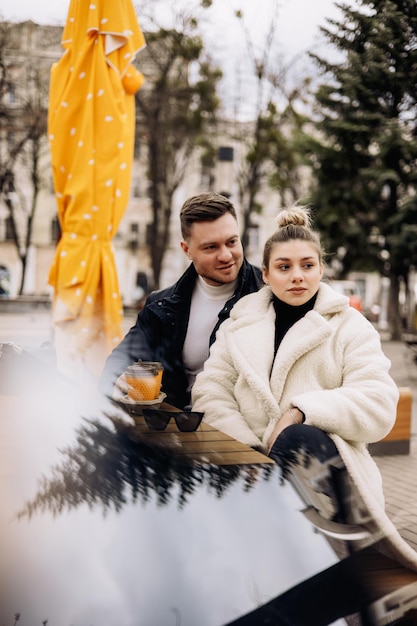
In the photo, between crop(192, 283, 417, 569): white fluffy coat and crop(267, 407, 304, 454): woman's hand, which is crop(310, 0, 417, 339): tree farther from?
crop(267, 407, 304, 454): woman's hand

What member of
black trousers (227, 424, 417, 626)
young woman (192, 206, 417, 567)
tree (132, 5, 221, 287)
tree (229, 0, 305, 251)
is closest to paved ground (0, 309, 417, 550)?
young woman (192, 206, 417, 567)

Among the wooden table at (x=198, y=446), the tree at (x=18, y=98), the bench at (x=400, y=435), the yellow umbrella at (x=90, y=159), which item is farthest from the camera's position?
the tree at (x=18, y=98)

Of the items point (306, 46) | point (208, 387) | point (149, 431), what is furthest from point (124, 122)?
point (149, 431)

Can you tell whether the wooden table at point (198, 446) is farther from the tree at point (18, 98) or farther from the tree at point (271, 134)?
the tree at point (18, 98)

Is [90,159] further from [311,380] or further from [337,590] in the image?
[337,590]

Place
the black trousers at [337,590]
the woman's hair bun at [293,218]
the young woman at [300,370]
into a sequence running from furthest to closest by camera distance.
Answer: the woman's hair bun at [293,218], the young woman at [300,370], the black trousers at [337,590]

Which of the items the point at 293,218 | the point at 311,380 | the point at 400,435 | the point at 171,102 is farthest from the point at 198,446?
the point at 171,102

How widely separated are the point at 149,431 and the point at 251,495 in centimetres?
30

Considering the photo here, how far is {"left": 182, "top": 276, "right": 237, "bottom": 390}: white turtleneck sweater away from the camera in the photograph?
2.52 metres

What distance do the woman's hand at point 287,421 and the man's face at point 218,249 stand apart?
2.59 ft

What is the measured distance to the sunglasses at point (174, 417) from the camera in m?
1.60

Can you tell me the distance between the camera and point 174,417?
5.42 ft

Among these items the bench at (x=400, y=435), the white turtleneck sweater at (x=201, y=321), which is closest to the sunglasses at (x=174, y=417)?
the white turtleneck sweater at (x=201, y=321)

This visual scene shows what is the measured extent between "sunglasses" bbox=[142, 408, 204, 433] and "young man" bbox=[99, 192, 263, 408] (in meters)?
0.74
